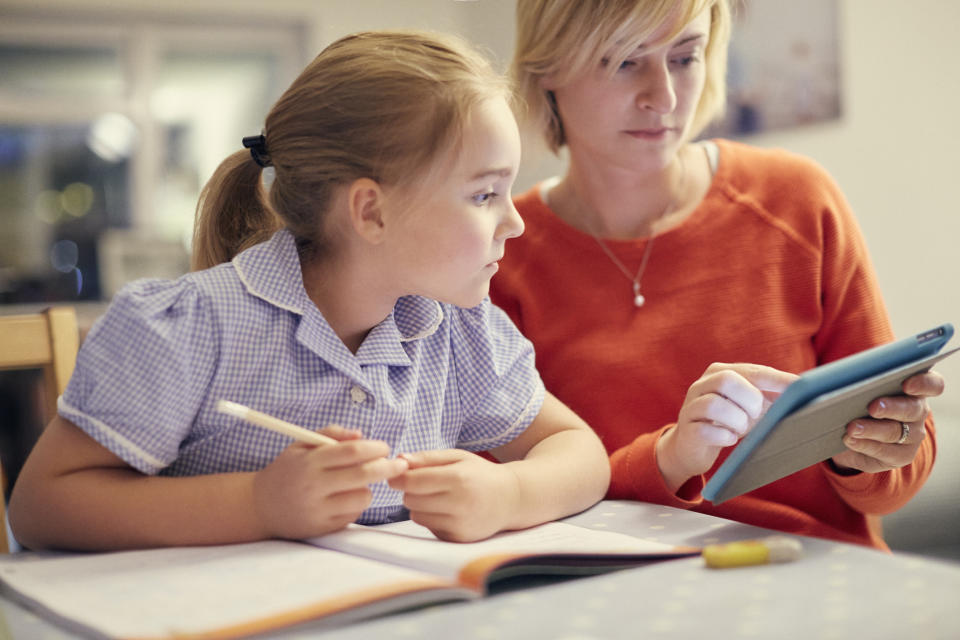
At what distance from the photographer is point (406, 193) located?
0.89 metres

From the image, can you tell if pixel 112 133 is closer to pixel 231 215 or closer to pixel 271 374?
pixel 231 215

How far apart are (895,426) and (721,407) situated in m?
0.16

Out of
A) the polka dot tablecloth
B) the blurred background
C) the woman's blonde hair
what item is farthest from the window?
the polka dot tablecloth

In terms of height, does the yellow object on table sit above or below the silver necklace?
below

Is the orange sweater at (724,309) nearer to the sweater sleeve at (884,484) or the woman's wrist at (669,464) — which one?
the sweater sleeve at (884,484)

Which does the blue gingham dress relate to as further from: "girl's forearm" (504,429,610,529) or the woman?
the woman

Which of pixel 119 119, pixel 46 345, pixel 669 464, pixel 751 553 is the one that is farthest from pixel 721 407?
pixel 119 119

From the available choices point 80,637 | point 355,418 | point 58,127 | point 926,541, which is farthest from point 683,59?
point 58,127

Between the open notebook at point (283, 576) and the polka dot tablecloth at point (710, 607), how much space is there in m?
0.01

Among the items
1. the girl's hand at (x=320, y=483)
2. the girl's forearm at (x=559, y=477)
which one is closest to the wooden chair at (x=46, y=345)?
the girl's hand at (x=320, y=483)

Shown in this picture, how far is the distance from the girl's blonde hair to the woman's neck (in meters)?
0.36

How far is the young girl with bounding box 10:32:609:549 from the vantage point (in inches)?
28.6

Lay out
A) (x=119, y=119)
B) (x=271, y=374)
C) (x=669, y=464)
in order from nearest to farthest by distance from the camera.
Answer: (x=271, y=374) < (x=669, y=464) < (x=119, y=119)

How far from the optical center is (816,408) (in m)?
0.65
